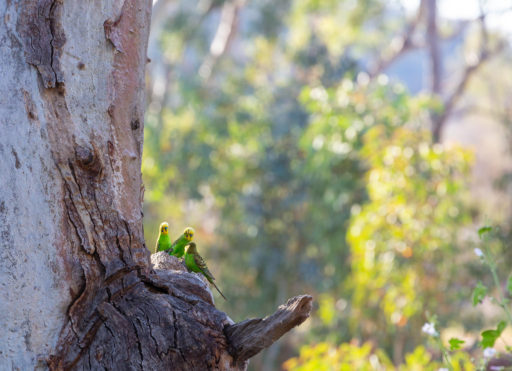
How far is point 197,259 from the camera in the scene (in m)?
2.15

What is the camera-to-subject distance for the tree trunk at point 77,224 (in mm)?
1601

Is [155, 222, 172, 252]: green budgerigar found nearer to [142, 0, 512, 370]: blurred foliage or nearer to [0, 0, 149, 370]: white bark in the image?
[0, 0, 149, 370]: white bark

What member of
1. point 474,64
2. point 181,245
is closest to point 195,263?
point 181,245

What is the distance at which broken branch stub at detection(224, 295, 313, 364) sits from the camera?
1.61 metres

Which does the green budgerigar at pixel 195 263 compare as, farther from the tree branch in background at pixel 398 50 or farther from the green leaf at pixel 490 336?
the tree branch in background at pixel 398 50

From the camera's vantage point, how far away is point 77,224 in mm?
1654

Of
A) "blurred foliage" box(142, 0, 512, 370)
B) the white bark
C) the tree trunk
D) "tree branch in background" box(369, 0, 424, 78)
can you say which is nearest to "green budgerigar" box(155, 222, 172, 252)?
the tree trunk

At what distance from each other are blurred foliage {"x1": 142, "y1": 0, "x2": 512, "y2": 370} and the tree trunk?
1.79 metres

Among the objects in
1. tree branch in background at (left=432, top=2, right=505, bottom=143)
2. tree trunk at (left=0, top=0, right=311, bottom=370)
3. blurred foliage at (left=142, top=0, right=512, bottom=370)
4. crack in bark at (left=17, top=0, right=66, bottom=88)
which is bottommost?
tree trunk at (left=0, top=0, right=311, bottom=370)

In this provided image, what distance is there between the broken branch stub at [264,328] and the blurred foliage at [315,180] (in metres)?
1.66

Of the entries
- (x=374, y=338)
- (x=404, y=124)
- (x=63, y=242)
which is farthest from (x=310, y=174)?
(x=63, y=242)

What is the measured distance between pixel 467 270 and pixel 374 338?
1.20 meters

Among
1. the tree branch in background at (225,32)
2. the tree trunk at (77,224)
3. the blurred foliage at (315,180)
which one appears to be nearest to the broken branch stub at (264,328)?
the tree trunk at (77,224)

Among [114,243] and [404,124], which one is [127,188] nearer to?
[114,243]
